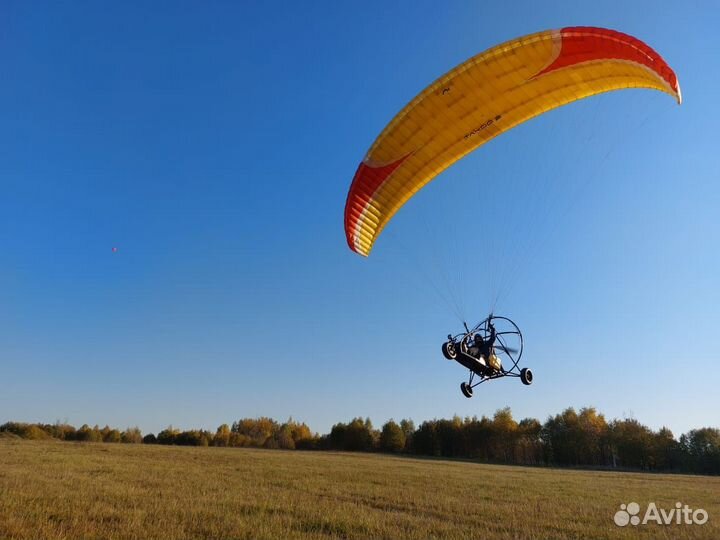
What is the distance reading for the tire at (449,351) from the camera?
1262 centimetres

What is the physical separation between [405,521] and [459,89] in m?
11.0

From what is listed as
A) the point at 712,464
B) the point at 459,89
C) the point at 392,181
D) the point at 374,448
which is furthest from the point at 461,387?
the point at 374,448

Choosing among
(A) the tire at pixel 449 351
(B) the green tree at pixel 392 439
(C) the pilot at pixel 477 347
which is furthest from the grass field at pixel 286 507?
(B) the green tree at pixel 392 439

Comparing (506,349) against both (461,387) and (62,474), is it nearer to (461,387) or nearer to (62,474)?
(461,387)

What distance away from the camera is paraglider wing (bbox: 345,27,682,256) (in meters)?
11.7

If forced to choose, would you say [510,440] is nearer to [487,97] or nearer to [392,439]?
[392,439]

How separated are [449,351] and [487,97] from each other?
23.0ft

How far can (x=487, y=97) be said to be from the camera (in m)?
13.4

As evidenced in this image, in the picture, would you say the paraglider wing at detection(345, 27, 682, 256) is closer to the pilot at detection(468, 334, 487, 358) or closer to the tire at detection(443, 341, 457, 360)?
the pilot at detection(468, 334, 487, 358)

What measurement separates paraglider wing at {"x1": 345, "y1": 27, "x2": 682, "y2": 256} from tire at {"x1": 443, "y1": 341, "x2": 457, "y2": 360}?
5.81 m

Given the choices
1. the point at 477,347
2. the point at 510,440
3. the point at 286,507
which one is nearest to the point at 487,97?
the point at 477,347

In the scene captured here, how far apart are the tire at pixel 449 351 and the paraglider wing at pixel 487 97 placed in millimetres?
5814

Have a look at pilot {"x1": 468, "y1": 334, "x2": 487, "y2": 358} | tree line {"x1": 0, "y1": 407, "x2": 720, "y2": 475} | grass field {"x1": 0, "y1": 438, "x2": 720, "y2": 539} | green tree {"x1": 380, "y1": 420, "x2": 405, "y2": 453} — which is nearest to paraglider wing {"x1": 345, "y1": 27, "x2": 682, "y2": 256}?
pilot {"x1": 468, "y1": 334, "x2": 487, "y2": 358}

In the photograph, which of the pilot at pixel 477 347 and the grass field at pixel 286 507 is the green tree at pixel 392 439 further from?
the pilot at pixel 477 347
